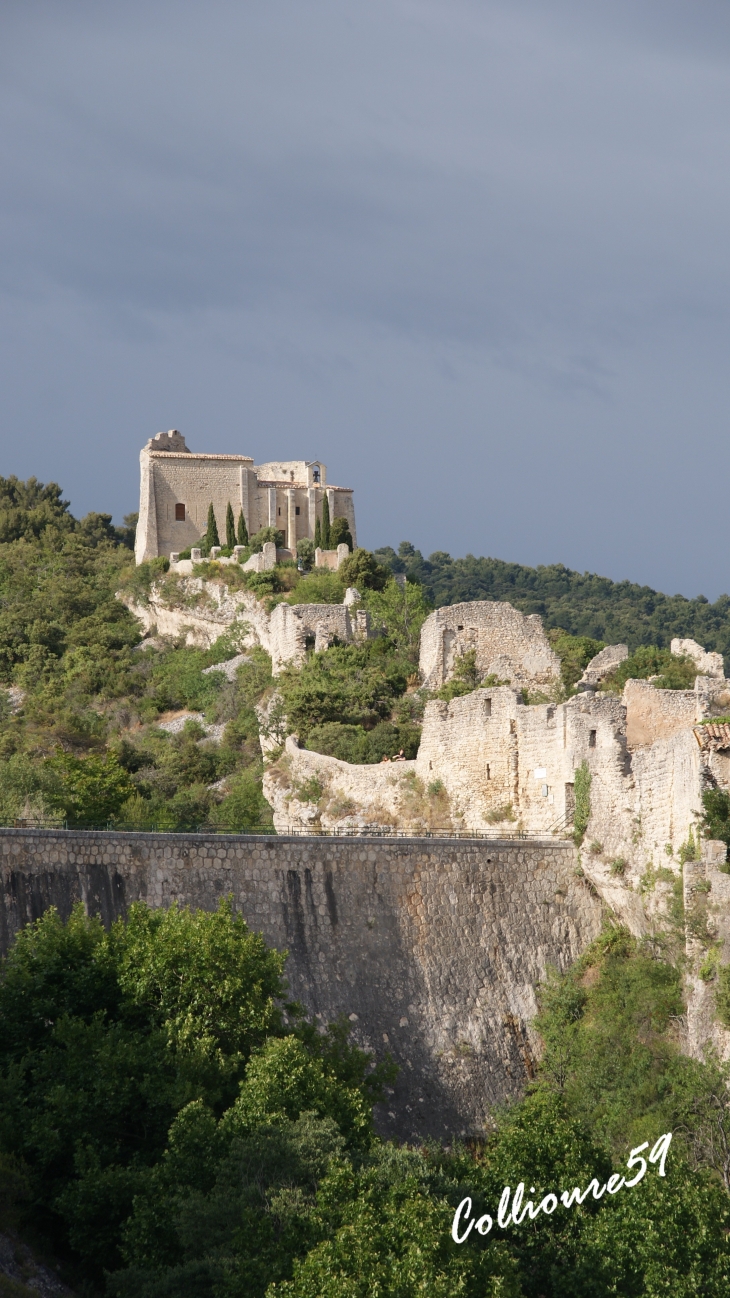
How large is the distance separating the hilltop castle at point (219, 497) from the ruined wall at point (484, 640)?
53.6ft

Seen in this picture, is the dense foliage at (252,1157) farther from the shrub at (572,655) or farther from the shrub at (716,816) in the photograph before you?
the shrub at (572,655)

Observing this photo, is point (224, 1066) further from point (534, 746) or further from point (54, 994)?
point (534, 746)

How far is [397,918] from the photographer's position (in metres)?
29.0

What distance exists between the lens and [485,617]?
42.6 meters

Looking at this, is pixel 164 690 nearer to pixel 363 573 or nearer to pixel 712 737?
pixel 363 573

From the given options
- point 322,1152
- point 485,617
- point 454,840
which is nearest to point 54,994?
point 322,1152

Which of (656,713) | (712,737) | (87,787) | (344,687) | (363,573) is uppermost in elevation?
(363,573)

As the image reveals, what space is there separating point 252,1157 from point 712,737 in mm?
12220

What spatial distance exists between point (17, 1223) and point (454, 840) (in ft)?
37.6

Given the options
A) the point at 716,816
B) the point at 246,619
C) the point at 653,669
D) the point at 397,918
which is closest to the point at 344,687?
the point at 653,669

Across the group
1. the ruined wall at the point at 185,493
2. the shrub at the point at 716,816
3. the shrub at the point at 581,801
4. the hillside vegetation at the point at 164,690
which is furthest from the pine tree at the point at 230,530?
the shrub at the point at 716,816

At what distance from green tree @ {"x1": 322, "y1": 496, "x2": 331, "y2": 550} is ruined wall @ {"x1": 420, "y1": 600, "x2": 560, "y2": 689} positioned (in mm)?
12923

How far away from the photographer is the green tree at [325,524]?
181 feet

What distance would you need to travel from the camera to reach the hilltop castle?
58656mm
